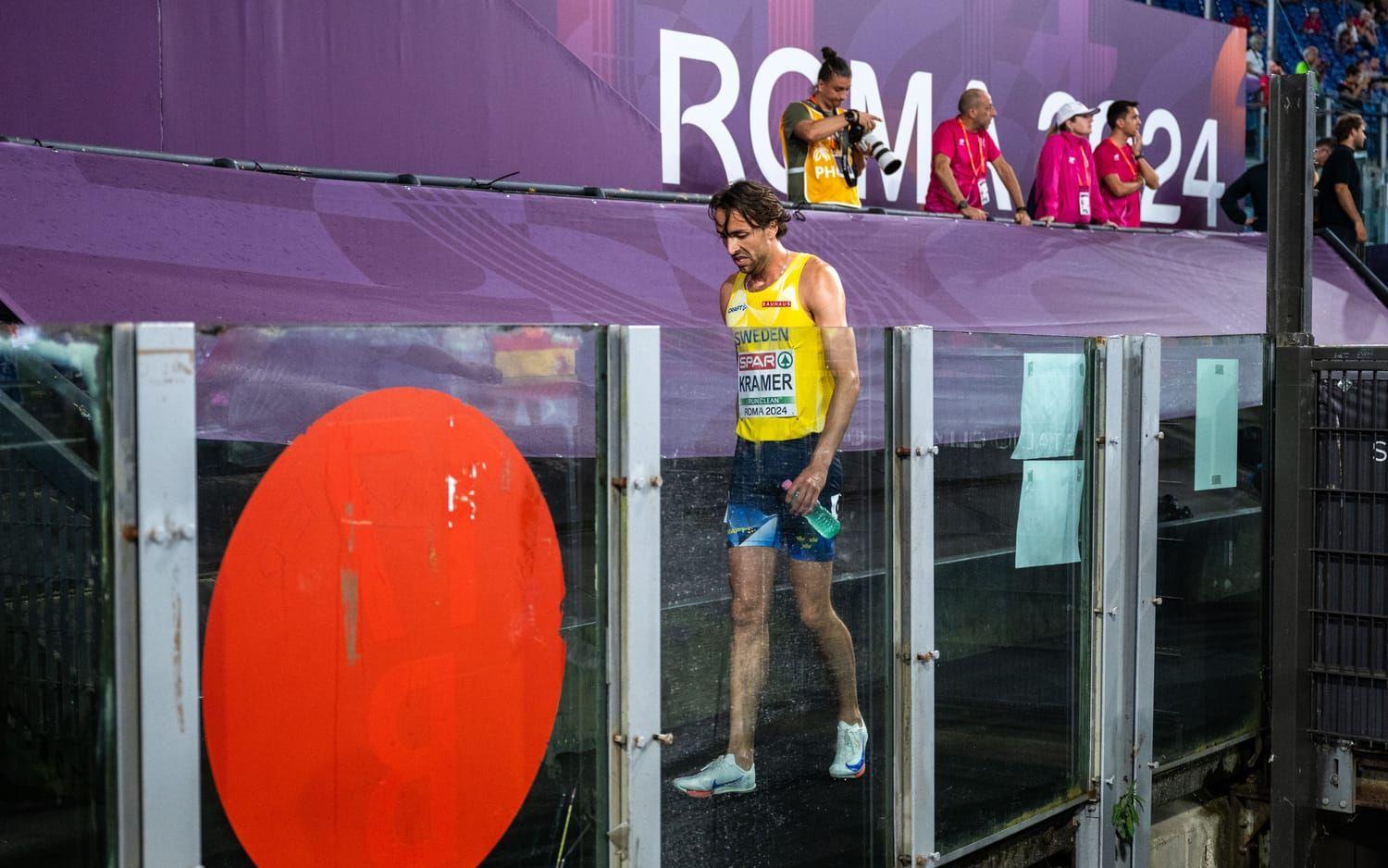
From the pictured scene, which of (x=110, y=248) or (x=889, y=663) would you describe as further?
(x=110, y=248)

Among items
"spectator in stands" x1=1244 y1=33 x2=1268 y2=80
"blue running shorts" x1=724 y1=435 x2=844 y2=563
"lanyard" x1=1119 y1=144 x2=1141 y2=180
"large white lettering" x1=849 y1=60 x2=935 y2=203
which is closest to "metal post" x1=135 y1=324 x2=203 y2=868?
"blue running shorts" x1=724 y1=435 x2=844 y2=563

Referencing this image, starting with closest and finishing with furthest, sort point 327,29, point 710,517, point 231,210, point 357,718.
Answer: point 357,718
point 710,517
point 231,210
point 327,29

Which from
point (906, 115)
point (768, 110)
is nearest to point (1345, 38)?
point (906, 115)

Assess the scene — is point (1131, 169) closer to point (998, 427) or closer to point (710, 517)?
point (998, 427)

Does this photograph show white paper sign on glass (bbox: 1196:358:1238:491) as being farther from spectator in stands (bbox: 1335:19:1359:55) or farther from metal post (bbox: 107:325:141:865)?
spectator in stands (bbox: 1335:19:1359:55)

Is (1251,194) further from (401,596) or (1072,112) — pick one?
(401,596)

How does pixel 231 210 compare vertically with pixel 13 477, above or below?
above

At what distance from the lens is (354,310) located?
18.7 feet

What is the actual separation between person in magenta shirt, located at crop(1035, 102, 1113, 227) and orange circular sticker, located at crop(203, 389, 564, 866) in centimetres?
784

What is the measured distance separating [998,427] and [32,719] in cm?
272

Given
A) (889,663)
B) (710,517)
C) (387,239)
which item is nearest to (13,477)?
(710,517)

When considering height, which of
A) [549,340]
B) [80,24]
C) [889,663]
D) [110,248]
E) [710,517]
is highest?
[80,24]

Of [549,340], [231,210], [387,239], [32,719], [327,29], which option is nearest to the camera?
[32,719]

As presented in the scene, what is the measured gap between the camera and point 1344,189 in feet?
38.3
